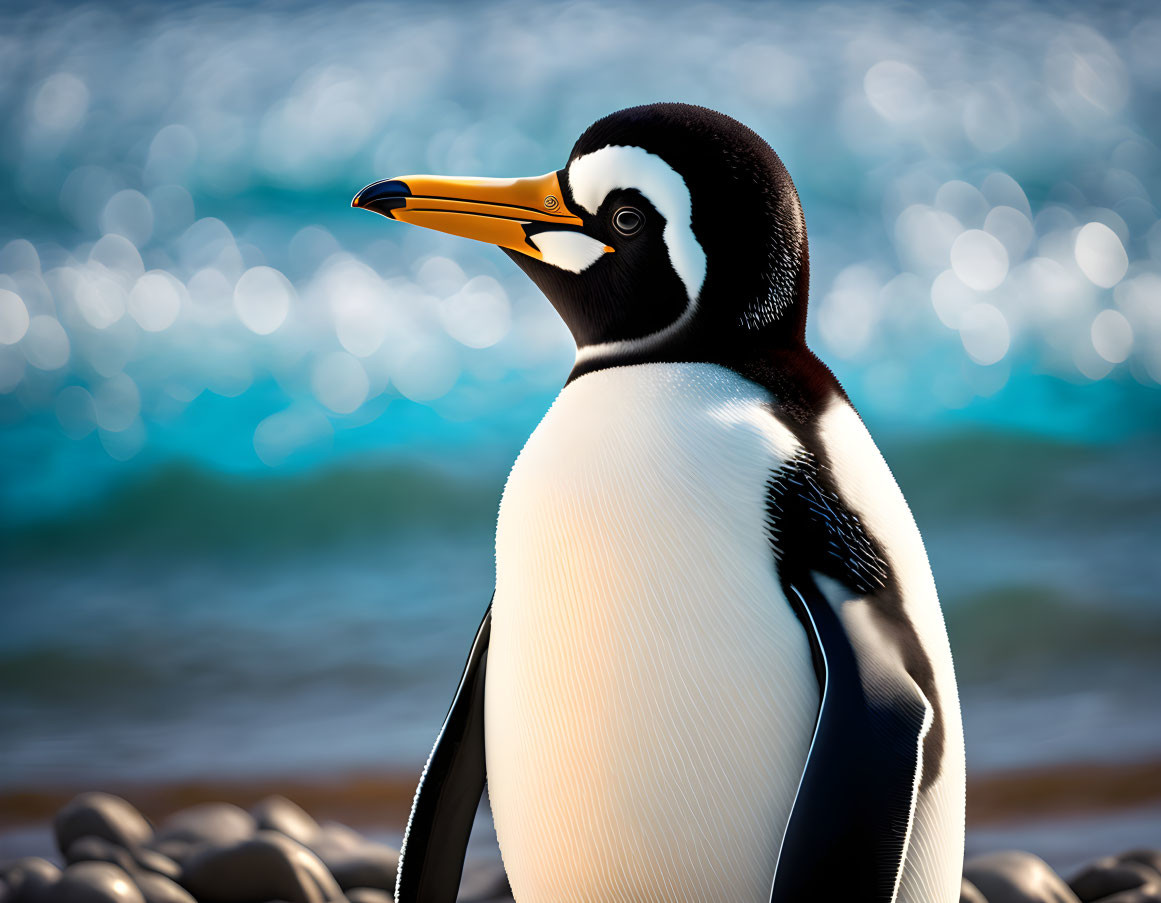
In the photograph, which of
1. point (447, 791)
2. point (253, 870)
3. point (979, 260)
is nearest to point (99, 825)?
point (253, 870)

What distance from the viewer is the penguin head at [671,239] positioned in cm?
128

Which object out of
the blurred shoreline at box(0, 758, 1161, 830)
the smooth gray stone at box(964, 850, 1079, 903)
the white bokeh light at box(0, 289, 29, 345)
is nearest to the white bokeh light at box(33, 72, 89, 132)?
the white bokeh light at box(0, 289, 29, 345)

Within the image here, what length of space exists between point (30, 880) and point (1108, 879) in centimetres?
205

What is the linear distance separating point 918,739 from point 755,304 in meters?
0.48

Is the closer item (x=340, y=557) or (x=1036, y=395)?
(x=340, y=557)

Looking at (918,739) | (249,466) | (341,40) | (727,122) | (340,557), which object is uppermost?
(341,40)

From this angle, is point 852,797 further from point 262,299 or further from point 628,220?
point 262,299

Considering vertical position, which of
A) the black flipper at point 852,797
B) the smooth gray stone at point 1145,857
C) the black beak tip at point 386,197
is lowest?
the smooth gray stone at point 1145,857

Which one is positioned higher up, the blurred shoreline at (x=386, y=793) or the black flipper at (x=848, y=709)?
the black flipper at (x=848, y=709)

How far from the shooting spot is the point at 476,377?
16.2 feet

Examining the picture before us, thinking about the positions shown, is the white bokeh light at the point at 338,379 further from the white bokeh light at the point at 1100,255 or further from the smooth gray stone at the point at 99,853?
the white bokeh light at the point at 1100,255

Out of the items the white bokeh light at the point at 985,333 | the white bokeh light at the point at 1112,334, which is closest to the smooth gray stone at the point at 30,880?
the white bokeh light at the point at 985,333

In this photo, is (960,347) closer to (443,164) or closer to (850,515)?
(443,164)

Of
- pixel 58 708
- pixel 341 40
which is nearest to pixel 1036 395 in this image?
pixel 341 40
